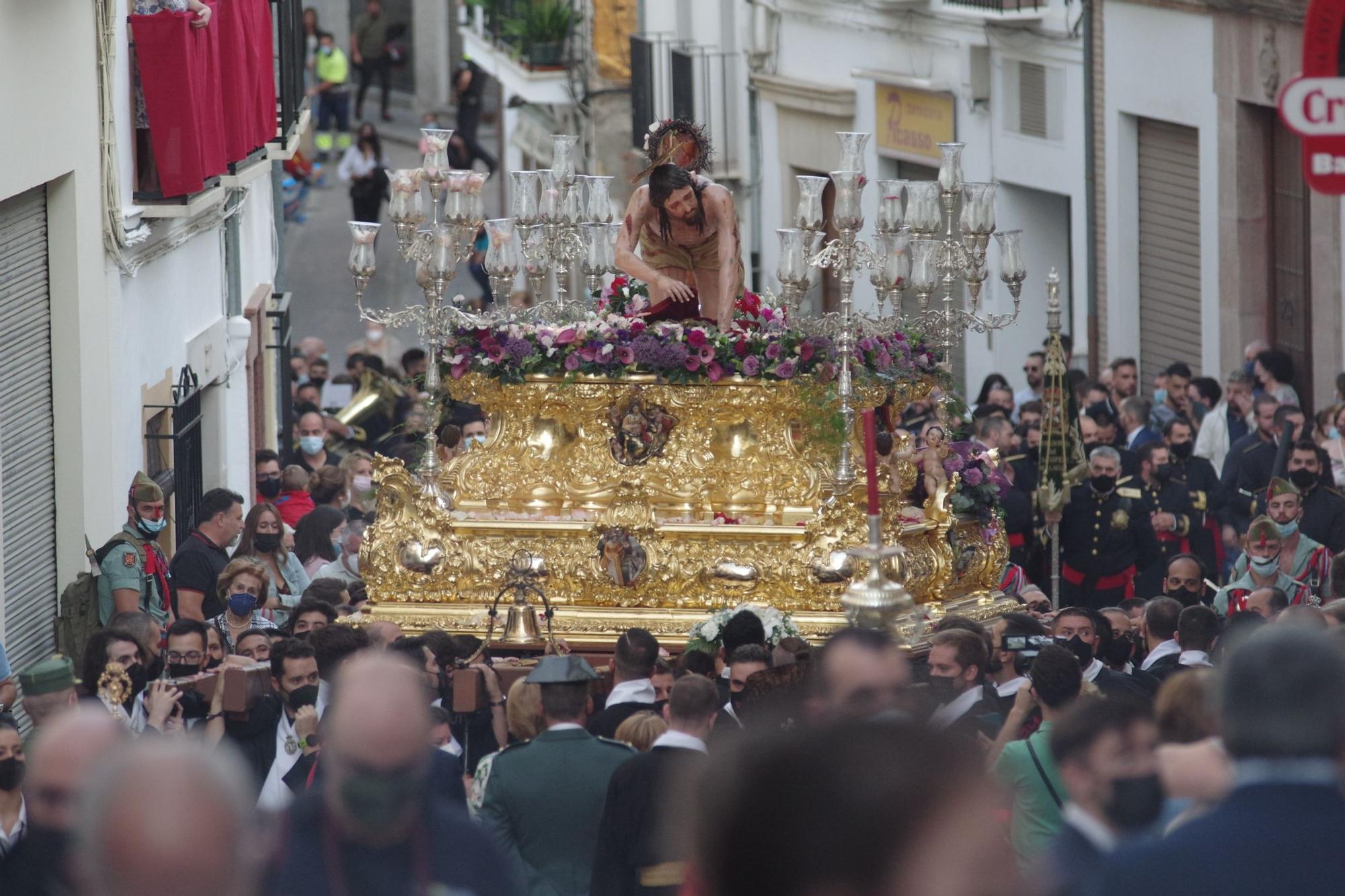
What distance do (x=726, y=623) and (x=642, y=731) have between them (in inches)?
84.9

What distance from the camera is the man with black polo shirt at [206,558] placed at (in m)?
10.7

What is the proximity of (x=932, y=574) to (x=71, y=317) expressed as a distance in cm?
450

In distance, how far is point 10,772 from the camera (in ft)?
21.8

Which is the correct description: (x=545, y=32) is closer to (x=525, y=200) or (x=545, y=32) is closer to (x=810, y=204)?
(x=525, y=200)

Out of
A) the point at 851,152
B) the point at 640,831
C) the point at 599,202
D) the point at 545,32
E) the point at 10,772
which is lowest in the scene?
the point at 640,831

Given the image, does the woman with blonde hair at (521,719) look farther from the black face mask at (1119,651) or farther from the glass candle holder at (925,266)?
the glass candle holder at (925,266)

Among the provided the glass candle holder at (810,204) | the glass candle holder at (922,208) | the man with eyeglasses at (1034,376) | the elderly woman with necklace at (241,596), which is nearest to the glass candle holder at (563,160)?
the glass candle holder at (810,204)

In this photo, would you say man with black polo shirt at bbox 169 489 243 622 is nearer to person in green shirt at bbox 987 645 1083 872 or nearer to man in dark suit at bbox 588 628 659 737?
man in dark suit at bbox 588 628 659 737

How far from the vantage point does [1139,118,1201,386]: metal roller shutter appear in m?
19.1

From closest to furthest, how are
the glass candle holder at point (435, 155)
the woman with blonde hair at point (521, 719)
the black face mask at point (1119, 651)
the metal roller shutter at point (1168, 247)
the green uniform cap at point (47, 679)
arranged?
the woman with blonde hair at point (521, 719)
the green uniform cap at point (47, 679)
the black face mask at point (1119, 651)
the glass candle holder at point (435, 155)
the metal roller shutter at point (1168, 247)

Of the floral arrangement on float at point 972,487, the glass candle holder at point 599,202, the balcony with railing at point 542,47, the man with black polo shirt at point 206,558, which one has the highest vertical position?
the balcony with railing at point 542,47

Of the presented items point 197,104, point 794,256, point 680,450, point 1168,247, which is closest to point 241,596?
point 680,450

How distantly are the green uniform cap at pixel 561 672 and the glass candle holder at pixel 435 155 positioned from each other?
155 inches

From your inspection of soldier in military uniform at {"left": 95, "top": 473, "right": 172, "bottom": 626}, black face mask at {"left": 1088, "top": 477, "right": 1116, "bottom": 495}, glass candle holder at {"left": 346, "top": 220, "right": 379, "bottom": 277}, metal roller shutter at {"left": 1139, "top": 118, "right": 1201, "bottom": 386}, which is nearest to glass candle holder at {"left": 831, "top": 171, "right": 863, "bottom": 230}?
glass candle holder at {"left": 346, "top": 220, "right": 379, "bottom": 277}
